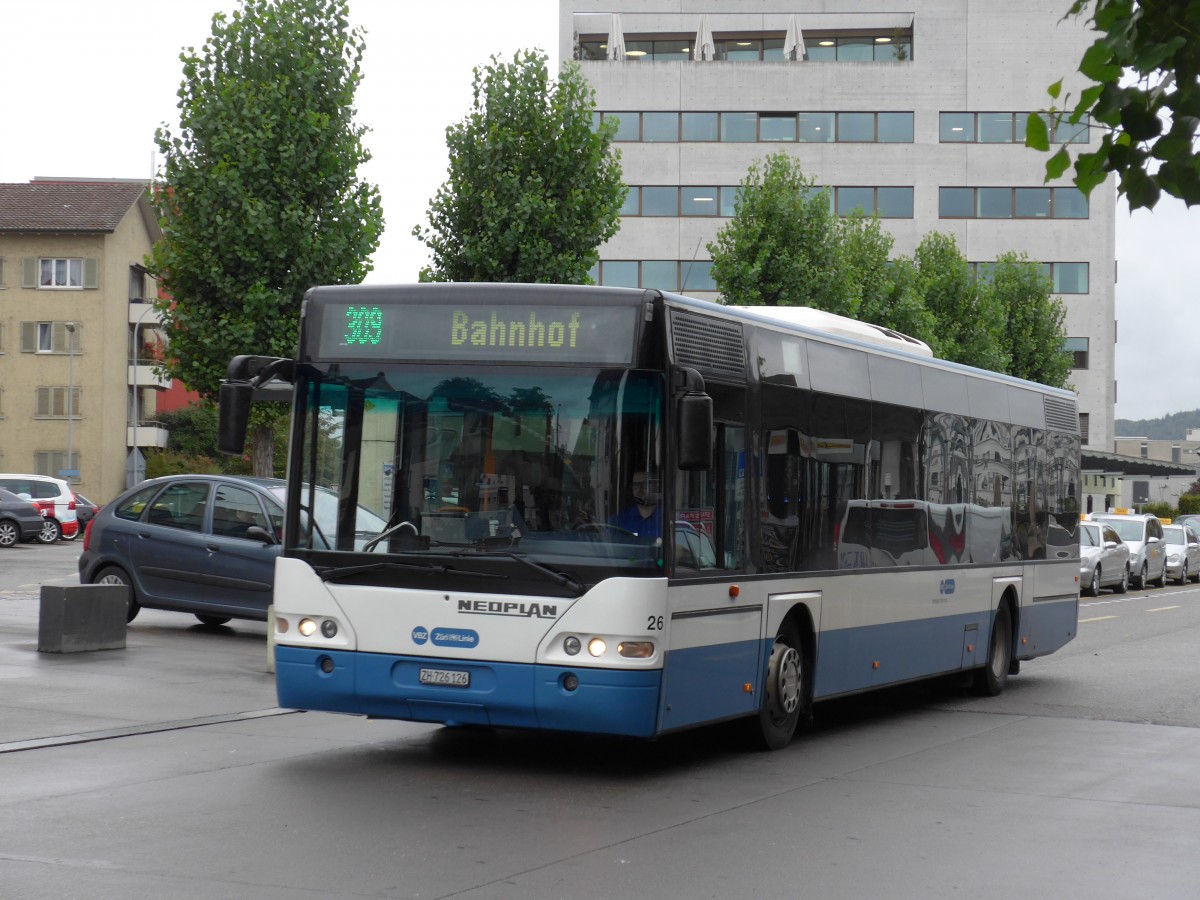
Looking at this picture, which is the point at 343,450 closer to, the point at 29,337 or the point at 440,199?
the point at 440,199

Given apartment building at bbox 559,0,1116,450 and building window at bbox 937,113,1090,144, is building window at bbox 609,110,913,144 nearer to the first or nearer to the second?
apartment building at bbox 559,0,1116,450

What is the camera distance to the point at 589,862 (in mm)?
7363

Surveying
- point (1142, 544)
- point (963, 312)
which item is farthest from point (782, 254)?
point (963, 312)

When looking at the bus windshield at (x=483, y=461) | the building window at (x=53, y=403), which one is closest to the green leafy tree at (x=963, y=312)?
the building window at (x=53, y=403)

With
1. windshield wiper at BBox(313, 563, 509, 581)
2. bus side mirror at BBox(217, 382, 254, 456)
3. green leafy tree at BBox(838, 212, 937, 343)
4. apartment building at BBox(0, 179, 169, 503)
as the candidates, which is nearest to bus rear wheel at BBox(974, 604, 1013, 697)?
windshield wiper at BBox(313, 563, 509, 581)

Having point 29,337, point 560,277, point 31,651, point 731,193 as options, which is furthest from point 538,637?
point 29,337

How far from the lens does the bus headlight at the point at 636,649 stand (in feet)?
30.8

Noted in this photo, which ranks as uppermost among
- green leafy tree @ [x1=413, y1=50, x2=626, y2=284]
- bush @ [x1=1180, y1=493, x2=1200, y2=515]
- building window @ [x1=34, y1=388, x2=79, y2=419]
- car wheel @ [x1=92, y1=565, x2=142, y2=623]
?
green leafy tree @ [x1=413, y1=50, x2=626, y2=284]

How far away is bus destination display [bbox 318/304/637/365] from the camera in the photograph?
9.72 meters

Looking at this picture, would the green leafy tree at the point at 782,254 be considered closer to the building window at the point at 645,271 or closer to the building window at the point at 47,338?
the building window at the point at 645,271

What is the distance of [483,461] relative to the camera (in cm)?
971

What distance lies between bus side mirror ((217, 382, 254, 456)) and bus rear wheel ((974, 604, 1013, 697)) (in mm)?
8073

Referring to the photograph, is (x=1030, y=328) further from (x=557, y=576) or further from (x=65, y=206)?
(x=557, y=576)

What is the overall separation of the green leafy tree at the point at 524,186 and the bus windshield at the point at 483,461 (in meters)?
19.2
